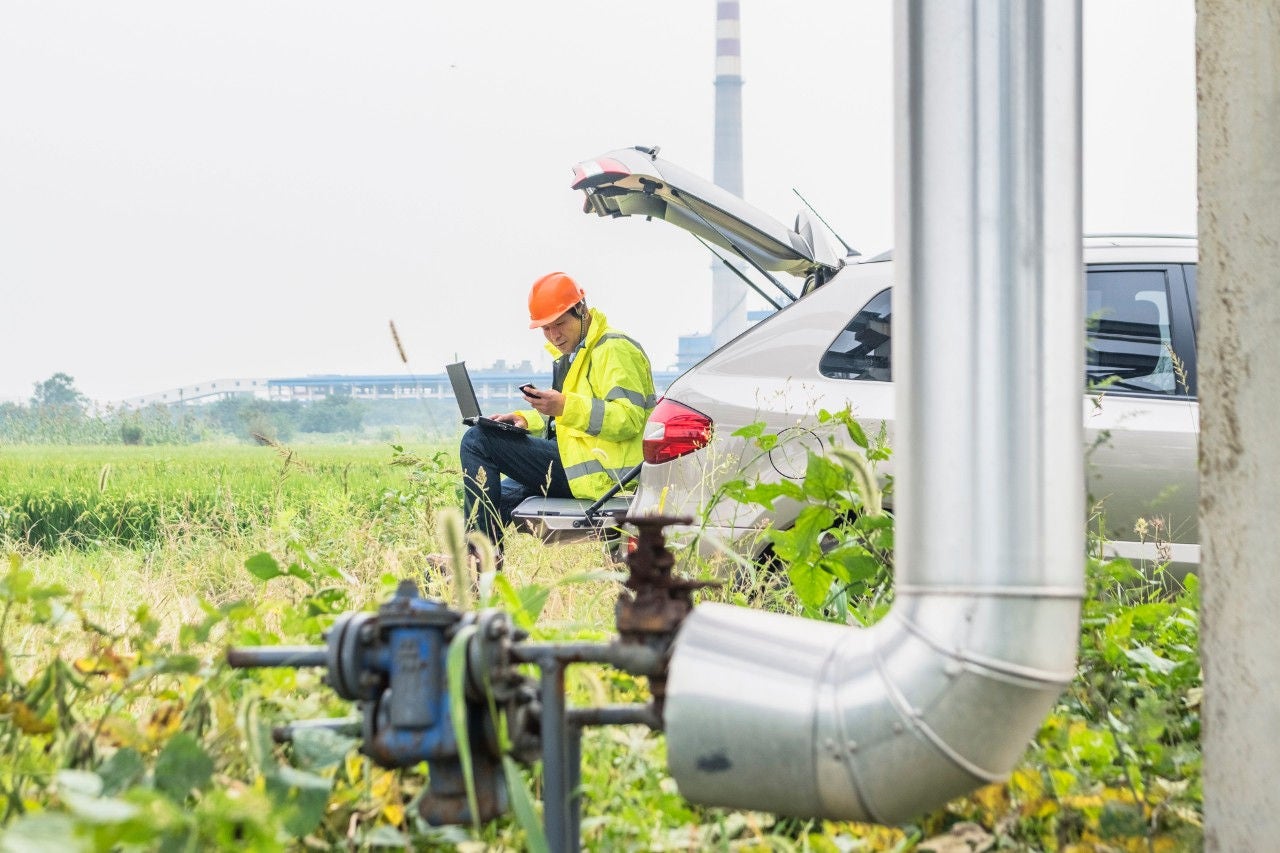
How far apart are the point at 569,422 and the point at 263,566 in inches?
159

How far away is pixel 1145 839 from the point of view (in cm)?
200

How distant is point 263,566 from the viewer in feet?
7.16

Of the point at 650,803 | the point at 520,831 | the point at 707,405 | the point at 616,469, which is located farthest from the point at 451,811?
the point at 616,469

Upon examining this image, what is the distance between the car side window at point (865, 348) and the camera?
4.46 metres

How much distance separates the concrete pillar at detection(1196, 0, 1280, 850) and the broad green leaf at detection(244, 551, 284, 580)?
150cm

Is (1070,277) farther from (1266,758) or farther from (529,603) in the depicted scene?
(529,603)

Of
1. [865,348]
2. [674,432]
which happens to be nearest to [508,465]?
[674,432]

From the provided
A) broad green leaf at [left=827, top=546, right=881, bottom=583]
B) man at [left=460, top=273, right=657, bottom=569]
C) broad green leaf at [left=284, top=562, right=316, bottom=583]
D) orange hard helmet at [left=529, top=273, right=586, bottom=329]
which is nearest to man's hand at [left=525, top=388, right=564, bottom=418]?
man at [left=460, top=273, right=657, bottom=569]

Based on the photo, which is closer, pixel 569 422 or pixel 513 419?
pixel 569 422

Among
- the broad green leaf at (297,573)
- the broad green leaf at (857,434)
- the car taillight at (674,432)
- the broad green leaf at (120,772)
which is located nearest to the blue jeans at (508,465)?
the car taillight at (674,432)

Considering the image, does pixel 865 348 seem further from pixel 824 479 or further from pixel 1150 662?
pixel 1150 662

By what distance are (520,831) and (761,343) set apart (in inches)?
113

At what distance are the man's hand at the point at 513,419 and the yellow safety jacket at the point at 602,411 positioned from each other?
30cm

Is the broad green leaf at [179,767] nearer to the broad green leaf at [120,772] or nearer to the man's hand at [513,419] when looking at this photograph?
the broad green leaf at [120,772]
